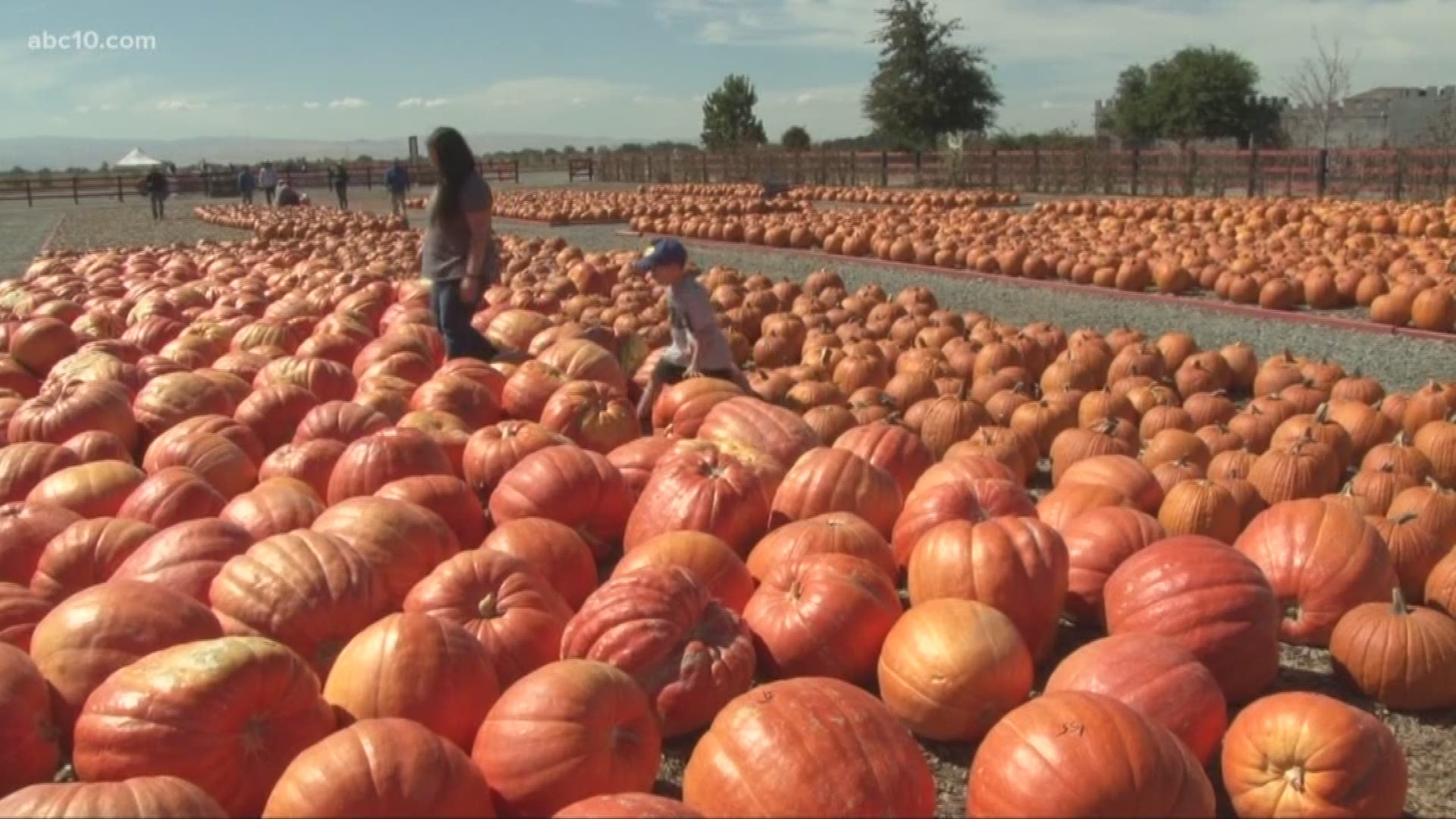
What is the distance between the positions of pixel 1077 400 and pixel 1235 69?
5455 cm

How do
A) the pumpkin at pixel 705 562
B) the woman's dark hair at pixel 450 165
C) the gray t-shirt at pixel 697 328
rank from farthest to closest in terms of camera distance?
the woman's dark hair at pixel 450 165 → the gray t-shirt at pixel 697 328 → the pumpkin at pixel 705 562

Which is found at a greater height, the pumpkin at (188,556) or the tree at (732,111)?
the tree at (732,111)

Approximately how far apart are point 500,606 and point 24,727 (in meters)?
1.27

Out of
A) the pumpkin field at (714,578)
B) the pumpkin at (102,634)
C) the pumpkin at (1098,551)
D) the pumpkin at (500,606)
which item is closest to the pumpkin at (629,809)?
the pumpkin field at (714,578)

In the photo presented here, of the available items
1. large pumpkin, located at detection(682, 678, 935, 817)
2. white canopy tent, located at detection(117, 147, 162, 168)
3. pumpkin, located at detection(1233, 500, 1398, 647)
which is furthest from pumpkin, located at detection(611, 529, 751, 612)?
white canopy tent, located at detection(117, 147, 162, 168)

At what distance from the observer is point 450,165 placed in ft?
25.2

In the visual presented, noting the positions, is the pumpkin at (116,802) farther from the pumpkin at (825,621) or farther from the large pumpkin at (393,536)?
the pumpkin at (825,621)

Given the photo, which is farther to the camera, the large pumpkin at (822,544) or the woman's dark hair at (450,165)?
the woman's dark hair at (450,165)

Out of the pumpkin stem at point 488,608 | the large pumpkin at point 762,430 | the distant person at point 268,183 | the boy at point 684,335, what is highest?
the distant person at point 268,183

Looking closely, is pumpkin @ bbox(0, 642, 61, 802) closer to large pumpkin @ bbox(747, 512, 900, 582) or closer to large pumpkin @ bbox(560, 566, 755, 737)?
large pumpkin @ bbox(560, 566, 755, 737)

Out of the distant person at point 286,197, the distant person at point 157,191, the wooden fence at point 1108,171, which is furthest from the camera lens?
the distant person at point 286,197

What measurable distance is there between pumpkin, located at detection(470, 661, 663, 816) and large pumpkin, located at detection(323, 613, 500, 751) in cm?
13

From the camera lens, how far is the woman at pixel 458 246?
7.67m

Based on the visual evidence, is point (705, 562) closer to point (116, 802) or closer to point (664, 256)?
point (116, 802)
